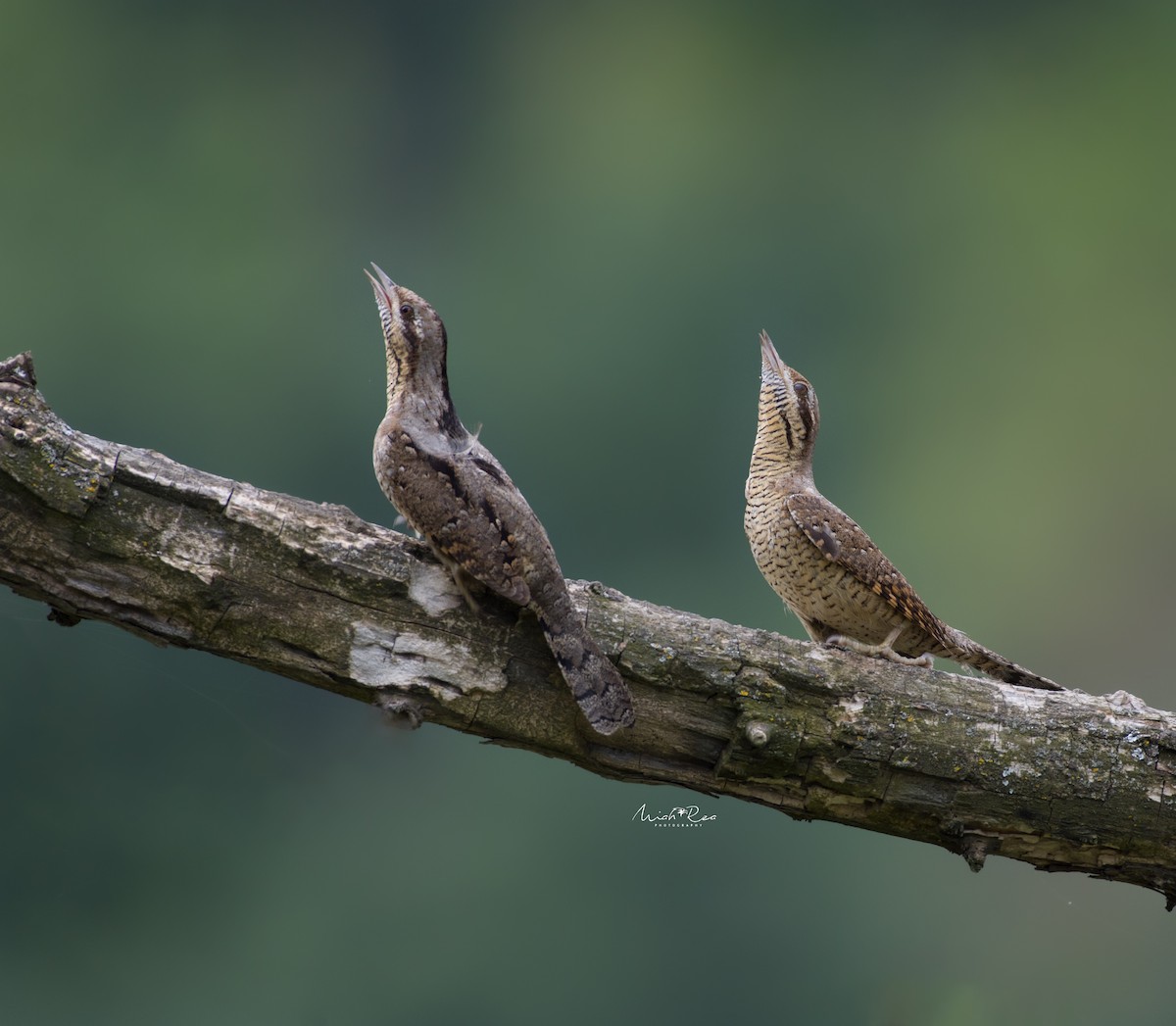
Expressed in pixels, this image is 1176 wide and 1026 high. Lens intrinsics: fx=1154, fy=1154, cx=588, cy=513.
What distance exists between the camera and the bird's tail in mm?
3385

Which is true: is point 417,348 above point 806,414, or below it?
below

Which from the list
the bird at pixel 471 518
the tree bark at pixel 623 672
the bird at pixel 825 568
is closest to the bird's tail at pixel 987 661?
the bird at pixel 825 568

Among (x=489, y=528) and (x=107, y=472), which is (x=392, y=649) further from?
(x=107, y=472)

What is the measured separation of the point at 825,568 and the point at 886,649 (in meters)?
0.35

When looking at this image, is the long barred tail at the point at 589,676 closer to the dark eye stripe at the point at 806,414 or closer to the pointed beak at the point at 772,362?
the dark eye stripe at the point at 806,414

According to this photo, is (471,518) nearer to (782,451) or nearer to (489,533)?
(489,533)

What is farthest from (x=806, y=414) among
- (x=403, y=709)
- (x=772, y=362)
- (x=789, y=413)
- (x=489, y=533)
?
(x=403, y=709)

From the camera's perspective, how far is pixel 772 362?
13.5 feet

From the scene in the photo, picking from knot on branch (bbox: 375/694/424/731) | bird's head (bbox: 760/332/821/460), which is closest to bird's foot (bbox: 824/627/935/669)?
bird's head (bbox: 760/332/821/460)

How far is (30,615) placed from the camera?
3.66 meters

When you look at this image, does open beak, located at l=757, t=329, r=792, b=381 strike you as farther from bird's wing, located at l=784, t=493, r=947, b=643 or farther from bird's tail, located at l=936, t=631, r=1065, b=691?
bird's tail, located at l=936, t=631, r=1065, b=691

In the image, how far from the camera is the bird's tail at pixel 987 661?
11.1 ft

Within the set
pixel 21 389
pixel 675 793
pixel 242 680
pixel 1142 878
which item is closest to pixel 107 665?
pixel 242 680

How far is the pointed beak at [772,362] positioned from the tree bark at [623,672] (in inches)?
52.8
